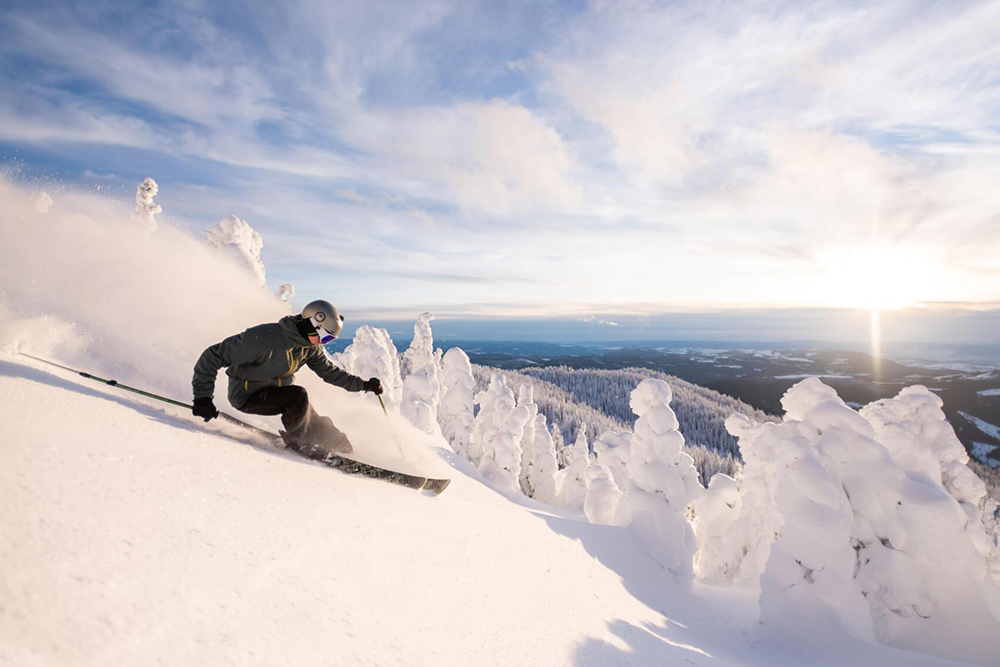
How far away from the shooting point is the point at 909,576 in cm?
980

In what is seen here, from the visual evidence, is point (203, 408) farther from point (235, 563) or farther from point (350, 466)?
point (235, 563)

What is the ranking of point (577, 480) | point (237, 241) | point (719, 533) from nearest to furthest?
point (719, 533) → point (237, 241) → point (577, 480)

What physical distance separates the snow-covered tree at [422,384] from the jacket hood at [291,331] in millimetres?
27243

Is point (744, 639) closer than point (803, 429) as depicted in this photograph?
Yes

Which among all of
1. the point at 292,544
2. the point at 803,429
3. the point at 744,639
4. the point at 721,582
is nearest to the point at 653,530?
the point at 744,639

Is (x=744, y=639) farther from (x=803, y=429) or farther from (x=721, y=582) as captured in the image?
(x=721, y=582)

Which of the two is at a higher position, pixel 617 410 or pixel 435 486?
pixel 435 486

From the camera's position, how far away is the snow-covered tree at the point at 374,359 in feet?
118

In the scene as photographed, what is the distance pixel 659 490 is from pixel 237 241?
2659cm

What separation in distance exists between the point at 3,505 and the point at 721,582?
22.1 meters

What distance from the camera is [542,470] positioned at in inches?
1491

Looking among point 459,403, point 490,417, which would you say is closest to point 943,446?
point 490,417

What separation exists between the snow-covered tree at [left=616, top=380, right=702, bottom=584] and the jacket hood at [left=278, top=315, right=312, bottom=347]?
39.8ft

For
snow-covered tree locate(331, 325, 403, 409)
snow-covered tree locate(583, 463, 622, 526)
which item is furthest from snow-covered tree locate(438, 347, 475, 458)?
snow-covered tree locate(583, 463, 622, 526)
